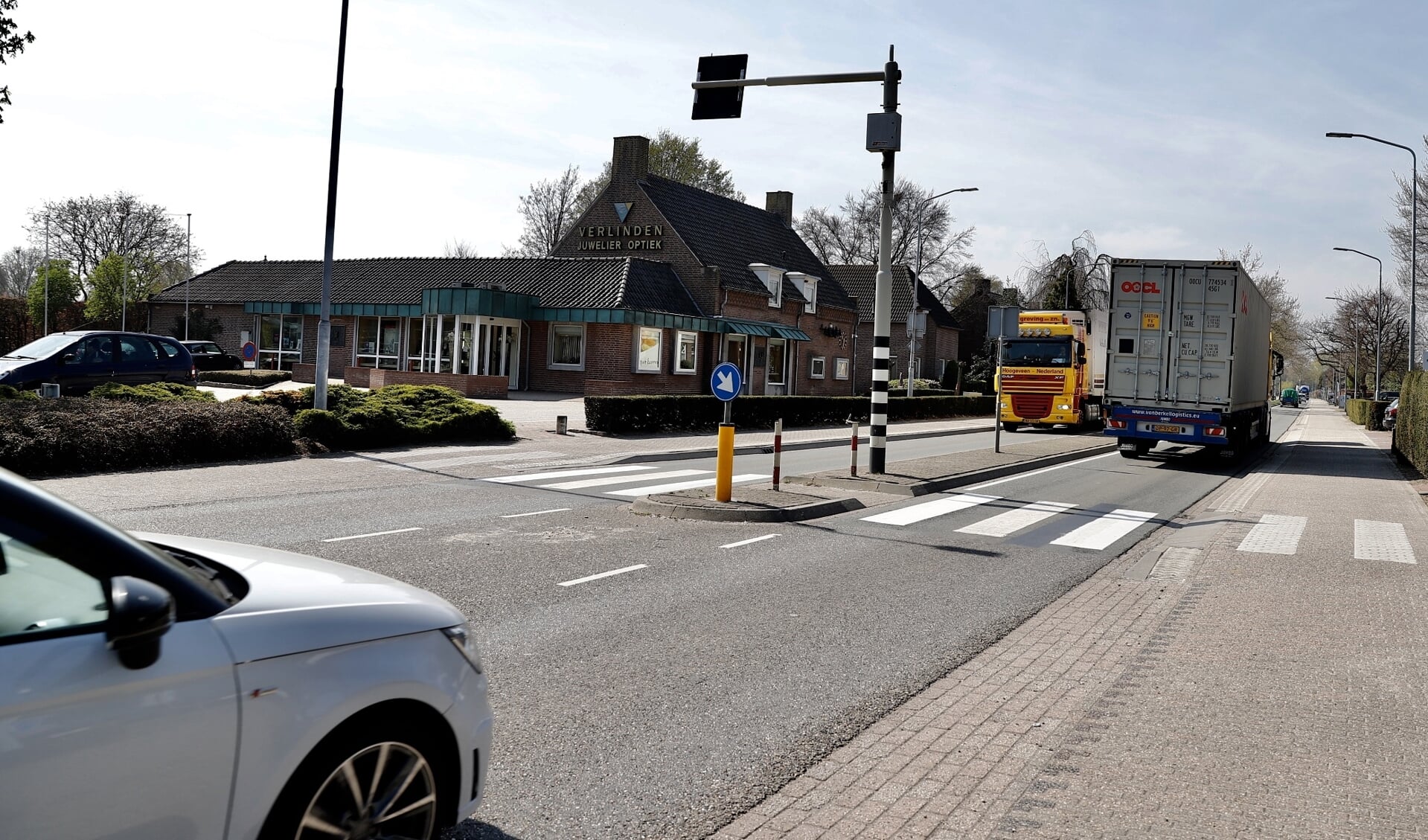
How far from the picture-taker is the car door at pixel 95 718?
229cm

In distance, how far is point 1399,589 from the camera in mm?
8828

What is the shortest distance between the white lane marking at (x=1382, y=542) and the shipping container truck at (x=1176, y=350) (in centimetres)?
844

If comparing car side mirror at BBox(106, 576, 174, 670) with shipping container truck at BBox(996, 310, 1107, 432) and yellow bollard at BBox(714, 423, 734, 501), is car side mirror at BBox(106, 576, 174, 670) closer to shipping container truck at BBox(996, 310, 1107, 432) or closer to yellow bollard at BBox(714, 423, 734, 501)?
yellow bollard at BBox(714, 423, 734, 501)

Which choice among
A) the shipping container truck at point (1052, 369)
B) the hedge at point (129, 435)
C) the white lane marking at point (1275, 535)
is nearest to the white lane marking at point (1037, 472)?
the white lane marking at point (1275, 535)

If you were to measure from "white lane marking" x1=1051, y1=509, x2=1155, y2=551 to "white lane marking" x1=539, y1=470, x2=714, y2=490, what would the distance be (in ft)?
19.3

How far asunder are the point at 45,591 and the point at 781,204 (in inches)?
2180

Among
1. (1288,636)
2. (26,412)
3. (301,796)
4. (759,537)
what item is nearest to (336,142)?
(26,412)

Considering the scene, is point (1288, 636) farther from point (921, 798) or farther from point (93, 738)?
point (93, 738)

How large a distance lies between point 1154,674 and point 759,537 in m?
4.98

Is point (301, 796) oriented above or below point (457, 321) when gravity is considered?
below

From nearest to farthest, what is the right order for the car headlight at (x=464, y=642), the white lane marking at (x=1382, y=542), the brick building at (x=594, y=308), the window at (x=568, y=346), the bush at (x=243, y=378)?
the car headlight at (x=464, y=642), the white lane marking at (x=1382, y=542), the bush at (x=243, y=378), the brick building at (x=594, y=308), the window at (x=568, y=346)

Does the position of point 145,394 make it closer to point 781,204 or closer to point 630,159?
point 630,159

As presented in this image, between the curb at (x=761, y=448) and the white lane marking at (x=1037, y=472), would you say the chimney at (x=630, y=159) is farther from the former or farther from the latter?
the white lane marking at (x=1037, y=472)

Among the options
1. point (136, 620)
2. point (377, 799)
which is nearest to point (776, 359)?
point (377, 799)
